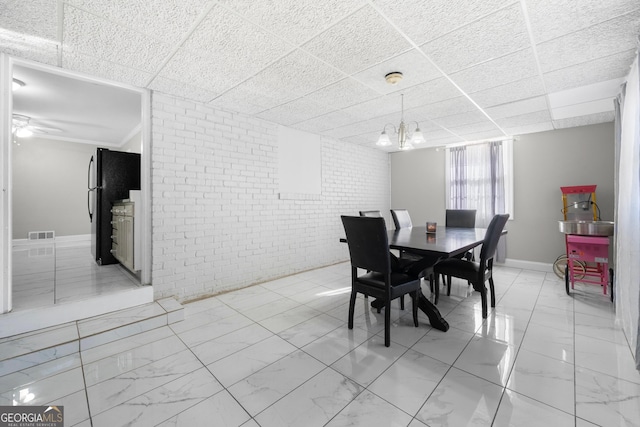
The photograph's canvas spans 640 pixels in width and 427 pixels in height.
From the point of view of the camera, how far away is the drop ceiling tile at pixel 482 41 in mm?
1811

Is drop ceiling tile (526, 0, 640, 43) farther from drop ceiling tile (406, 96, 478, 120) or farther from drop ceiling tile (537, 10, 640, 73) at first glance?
drop ceiling tile (406, 96, 478, 120)

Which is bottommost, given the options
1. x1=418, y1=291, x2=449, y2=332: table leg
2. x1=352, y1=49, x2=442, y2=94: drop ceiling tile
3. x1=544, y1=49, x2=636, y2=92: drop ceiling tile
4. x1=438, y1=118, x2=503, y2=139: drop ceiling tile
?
x1=418, y1=291, x2=449, y2=332: table leg

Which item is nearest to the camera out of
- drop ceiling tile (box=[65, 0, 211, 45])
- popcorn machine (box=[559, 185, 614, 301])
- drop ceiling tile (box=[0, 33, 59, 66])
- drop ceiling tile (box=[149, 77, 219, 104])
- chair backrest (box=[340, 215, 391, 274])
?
drop ceiling tile (box=[65, 0, 211, 45])

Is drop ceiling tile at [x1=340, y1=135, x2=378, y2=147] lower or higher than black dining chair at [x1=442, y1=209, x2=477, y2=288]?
higher

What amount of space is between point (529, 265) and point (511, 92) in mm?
3202

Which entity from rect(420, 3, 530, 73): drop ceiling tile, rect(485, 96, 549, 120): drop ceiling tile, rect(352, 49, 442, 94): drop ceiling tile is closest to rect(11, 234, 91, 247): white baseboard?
rect(352, 49, 442, 94): drop ceiling tile

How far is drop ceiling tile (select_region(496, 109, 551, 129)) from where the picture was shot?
3.68 meters

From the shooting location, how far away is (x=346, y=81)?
8.95 feet

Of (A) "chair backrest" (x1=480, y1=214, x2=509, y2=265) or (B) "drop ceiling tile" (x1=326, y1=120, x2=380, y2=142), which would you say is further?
(B) "drop ceiling tile" (x1=326, y1=120, x2=380, y2=142)

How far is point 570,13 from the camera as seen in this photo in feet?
5.66

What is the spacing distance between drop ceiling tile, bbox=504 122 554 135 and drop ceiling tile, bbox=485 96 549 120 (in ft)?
2.56

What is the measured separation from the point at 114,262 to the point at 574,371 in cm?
548

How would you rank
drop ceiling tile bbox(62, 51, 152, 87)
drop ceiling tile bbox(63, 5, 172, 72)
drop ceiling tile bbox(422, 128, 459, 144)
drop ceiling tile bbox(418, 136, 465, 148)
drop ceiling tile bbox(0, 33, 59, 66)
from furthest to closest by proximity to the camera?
drop ceiling tile bbox(418, 136, 465, 148) → drop ceiling tile bbox(422, 128, 459, 144) → drop ceiling tile bbox(62, 51, 152, 87) → drop ceiling tile bbox(0, 33, 59, 66) → drop ceiling tile bbox(63, 5, 172, 72)

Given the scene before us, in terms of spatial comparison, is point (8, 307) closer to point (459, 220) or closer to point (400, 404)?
point (400, 404)
